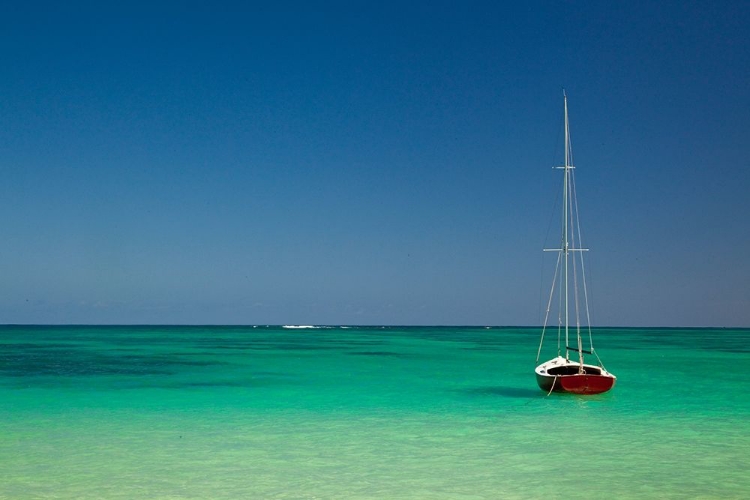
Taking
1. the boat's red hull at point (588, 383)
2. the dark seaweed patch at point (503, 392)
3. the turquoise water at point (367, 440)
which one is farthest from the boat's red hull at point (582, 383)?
the dark seaweed patch at point (503, 392)

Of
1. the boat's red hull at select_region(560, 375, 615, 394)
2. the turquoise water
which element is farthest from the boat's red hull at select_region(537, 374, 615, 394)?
the turquoise water

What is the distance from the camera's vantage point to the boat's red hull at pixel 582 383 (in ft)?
80.6

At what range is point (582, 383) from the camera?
81.1ft

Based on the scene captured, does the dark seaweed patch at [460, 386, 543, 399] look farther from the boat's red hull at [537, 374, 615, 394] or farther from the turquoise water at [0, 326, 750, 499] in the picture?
the boat's red hull at [537, 374, 615, 394]

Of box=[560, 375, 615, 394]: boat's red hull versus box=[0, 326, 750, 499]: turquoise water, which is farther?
box=[560, 375, 615, 394]: boat's red hull

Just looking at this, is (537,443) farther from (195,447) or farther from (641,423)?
(195,447)

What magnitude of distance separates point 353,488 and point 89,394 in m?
17.7

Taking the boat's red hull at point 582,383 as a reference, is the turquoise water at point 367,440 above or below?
below

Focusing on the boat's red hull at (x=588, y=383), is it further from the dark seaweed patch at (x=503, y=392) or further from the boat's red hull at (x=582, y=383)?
the dark seaweed patch at (x=503, y=392)

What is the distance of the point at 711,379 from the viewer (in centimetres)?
3669

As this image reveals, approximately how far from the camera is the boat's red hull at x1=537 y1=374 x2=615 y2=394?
24562 mm

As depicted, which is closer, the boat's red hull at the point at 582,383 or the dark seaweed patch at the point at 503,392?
the boat's red hull at the point at 582,383

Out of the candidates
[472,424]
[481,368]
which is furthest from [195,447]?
[481,368]

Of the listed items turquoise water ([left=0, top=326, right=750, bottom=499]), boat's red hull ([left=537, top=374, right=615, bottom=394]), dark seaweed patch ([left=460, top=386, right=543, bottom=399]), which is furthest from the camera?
dark seaweed patch ([left=460, top=386, right=543, bottom=399])
